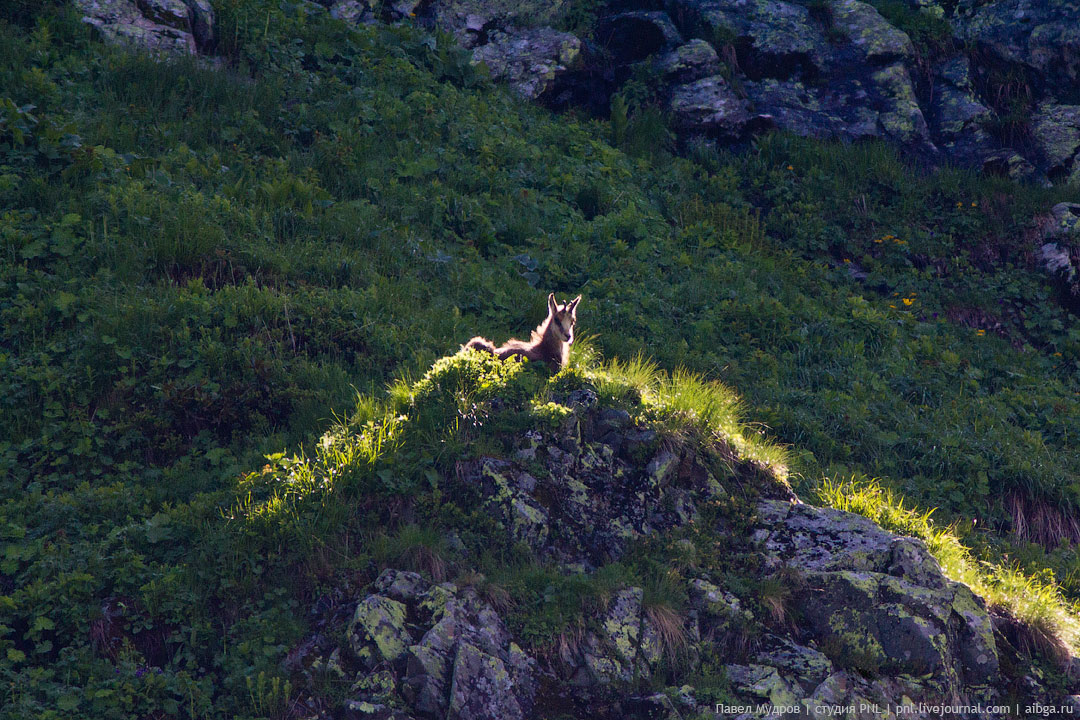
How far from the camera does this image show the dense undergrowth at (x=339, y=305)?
665cm

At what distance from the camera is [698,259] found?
531 inches

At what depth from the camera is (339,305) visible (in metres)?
10.0

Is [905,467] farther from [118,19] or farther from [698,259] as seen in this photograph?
[118,19]

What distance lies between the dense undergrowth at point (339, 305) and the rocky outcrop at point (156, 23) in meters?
0.44

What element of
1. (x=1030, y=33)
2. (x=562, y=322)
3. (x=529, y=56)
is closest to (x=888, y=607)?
(x=562, y=322)

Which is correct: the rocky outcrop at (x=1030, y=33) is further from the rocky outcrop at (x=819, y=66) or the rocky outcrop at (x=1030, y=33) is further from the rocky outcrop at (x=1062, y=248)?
the rocky outcrop at (x=1062, y=248)

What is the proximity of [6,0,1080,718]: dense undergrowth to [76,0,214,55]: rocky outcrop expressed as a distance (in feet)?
1.43

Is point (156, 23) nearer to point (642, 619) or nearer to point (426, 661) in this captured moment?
point (426, 661)

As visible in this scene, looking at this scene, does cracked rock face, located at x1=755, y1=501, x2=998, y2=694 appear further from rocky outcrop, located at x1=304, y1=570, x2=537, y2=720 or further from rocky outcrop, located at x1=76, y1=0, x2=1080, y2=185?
rocky outcrop, located at x1=76, y1=0, x2=1080, y2=185

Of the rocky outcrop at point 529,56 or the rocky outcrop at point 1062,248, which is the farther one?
the rocky outcrop at point 529,56

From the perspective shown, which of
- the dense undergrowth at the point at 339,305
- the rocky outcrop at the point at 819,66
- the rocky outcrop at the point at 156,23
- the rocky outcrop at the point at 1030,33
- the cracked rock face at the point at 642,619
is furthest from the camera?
the rocky outcrop at the point at 1030,33

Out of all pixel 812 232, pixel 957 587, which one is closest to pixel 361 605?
pixel 957 587

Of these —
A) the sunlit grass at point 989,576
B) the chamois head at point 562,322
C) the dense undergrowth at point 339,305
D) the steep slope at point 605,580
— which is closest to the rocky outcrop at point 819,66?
the dense undergrowth at point 339,305

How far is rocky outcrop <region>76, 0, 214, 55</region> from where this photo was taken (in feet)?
45.4
